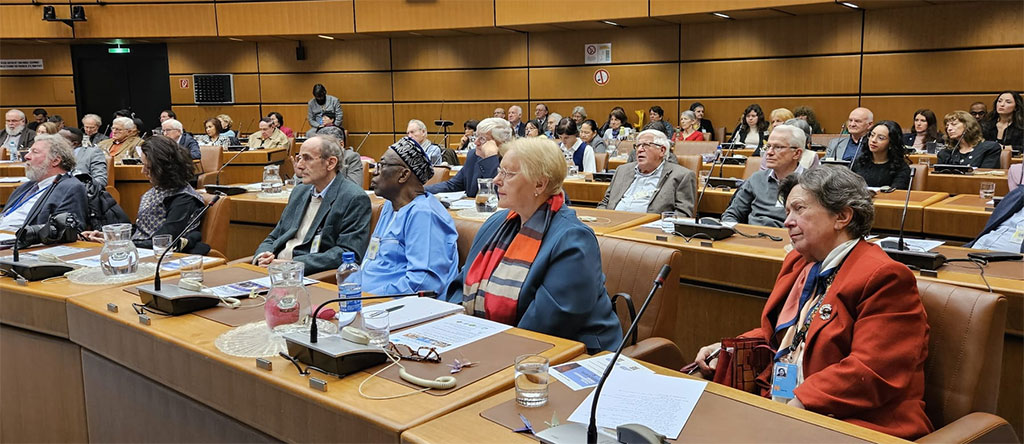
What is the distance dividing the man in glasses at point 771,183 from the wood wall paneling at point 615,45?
23.0ft

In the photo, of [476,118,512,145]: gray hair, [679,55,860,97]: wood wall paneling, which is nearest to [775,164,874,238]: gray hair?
[476,118,512,145]: gray hair

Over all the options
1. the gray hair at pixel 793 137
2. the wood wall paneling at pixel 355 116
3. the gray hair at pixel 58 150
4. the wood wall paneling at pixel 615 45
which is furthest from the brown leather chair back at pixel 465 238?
the wood wall paneling at pixel 355 116

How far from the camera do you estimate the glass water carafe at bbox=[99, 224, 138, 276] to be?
291cm

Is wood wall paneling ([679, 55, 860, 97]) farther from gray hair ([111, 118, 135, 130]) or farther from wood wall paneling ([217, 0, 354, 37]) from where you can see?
gray hair ([111, 118, 135, 130])

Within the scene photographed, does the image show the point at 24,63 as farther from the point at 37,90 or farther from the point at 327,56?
the point at 327,56

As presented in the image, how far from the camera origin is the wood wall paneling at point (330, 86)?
13.0 m

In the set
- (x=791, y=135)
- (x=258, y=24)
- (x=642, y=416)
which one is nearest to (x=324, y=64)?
(x=258, y=24)

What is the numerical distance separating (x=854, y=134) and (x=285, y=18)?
8980mm

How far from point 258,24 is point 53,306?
10314 mm

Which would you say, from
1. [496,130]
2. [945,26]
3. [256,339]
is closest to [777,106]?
[945,26]

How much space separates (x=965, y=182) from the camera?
5605 millimetres

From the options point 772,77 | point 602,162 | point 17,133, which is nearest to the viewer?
point 602,162

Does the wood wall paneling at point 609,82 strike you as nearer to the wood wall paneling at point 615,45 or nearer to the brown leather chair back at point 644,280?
the wood wall paneling at point 615,45

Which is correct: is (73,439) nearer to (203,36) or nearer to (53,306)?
(53,306)
